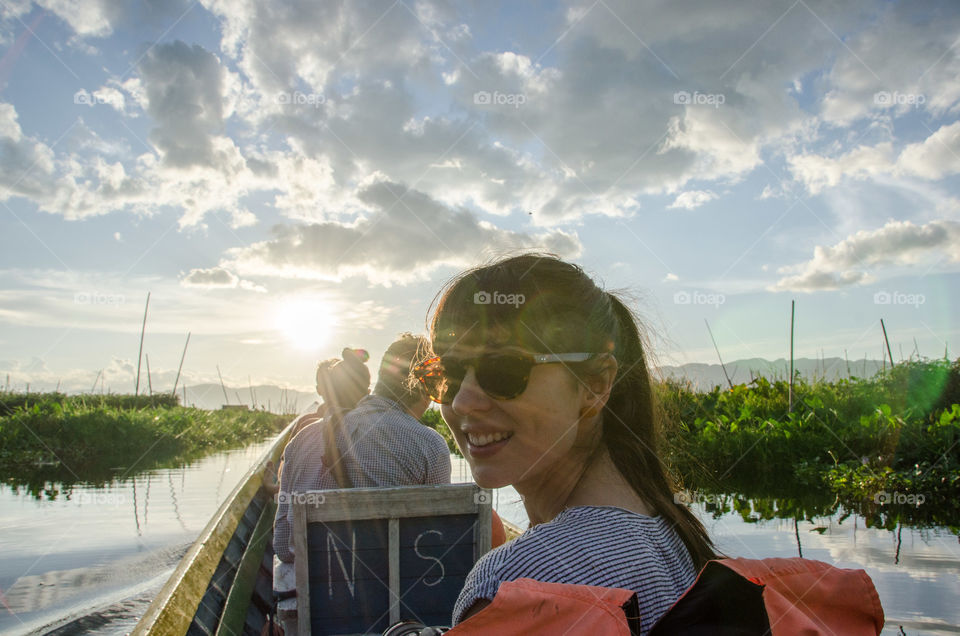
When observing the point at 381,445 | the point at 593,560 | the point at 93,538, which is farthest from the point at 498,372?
the point at 93,538

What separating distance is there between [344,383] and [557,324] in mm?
2658

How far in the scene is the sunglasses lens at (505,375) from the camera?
1398 millimetres

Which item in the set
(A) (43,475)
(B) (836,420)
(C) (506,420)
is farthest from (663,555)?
(A) (43,475)

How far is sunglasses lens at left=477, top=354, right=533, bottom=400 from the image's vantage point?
55.1 inches

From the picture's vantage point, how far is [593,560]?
0.95 metres

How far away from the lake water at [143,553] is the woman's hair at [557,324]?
13.8 ft

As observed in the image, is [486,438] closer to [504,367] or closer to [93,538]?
[504,367]

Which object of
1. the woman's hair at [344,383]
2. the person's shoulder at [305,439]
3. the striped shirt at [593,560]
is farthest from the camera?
the woman's hair at [344,383]

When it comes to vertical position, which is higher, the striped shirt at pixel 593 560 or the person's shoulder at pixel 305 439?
the person's shoulder at pixel 305 439

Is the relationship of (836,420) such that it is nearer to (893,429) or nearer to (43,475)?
(893,429)

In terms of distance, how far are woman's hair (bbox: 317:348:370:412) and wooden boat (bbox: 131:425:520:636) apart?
1.05 m

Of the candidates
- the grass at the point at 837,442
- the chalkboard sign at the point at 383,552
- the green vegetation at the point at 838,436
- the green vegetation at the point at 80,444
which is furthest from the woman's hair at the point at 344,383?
the green vegetation at the point at 80,444

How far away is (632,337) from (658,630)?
873 mm

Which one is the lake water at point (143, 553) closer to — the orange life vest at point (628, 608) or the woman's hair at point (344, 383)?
the woman's hair at point (344, 383)
